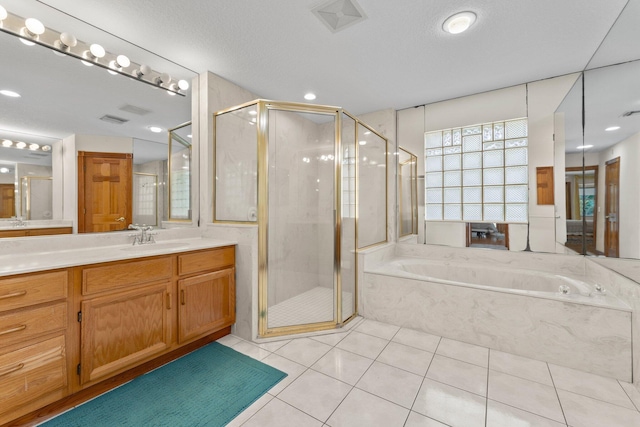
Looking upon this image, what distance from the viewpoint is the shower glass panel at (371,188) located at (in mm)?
2908

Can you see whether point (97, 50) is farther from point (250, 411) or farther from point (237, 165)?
point (250, 411)

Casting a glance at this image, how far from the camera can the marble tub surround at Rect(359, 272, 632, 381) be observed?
67.1 inches

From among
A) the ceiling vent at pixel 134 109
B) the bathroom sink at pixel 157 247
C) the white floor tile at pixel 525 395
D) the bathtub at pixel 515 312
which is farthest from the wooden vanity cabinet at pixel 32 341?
the white floor tile at pixel 525 395

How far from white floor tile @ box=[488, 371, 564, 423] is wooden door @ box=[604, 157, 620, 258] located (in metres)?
1.20

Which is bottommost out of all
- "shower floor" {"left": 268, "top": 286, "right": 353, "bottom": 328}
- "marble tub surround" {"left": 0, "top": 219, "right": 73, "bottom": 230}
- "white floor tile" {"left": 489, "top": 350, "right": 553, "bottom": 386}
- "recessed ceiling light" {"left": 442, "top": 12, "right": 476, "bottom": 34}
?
"white floor tile" {"left": 489, "top": 350, "right": 553, "bottom": 386}

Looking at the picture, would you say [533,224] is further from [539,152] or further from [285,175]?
[285,175]

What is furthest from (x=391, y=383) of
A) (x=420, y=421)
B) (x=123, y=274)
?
(x=123, y=274)

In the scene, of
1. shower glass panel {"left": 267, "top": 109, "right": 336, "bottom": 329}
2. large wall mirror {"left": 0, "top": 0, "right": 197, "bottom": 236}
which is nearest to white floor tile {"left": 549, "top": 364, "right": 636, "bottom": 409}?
shower glass panel {"left": 267, "top": 109, "right": 336, "bottom": 329}

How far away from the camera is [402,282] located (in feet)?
8.04

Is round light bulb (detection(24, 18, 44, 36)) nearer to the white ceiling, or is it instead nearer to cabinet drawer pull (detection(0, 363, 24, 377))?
the white ceiling

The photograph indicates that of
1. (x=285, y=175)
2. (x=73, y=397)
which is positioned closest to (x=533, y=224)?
(x=285, y=175)

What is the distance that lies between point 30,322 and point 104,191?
3.28ft

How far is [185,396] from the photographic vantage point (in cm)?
153

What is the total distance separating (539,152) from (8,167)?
4.27 metres
